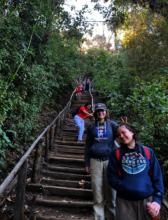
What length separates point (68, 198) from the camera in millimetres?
3836

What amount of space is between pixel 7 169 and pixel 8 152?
56 cm

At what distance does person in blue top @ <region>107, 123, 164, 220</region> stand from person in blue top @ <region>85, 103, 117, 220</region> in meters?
0.78

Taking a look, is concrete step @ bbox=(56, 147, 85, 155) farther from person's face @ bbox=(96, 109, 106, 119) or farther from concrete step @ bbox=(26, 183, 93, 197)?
person's face @ bbox=(96, 109, 106, 119)

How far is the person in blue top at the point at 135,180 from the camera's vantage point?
1.72m

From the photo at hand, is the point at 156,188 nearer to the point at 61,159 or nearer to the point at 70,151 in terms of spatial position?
the point at 61,159

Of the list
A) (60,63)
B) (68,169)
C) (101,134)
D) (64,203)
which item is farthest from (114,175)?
(60,63)

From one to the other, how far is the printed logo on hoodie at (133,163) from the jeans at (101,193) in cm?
91

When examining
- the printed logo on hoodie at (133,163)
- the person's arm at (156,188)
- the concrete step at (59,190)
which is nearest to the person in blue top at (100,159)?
the printed logo on hoodie at (133,163)

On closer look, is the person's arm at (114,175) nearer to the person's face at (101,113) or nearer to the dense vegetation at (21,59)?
the person's face at (101,113)

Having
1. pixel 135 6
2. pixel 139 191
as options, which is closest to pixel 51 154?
pixel 139 191

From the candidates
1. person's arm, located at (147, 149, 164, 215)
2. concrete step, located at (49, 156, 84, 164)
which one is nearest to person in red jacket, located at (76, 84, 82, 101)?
concrete step, located at (49, 156, 84, 164)

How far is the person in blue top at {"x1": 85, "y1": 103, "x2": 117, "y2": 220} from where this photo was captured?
2.65 meters

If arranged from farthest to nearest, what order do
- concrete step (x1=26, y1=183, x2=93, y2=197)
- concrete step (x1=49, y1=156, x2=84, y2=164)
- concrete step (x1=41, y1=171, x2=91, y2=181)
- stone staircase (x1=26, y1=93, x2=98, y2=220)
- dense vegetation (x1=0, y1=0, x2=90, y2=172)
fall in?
1. concrete step (x1=49, y1=156, x2=84, y2=164)
2. concrete step (x1=41, y1=171, x2=91, y2=181)
3. dense vegetation (x1=0, y1=0, x2=90, y2=172)
4. concrete step (x1=26, y1=183, x2=93, y2=197)
5. stone staircase (x1=26, y1=93, x2=98, y2=220)

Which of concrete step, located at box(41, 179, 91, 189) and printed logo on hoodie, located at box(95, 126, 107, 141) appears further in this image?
concrete step, located at box(41, 179, 91, 189)
